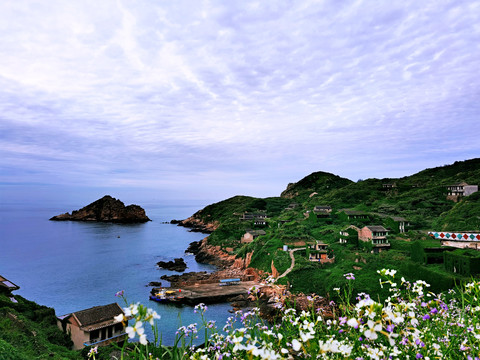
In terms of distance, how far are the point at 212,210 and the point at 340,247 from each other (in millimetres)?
90170

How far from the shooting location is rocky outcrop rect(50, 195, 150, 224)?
481 ft

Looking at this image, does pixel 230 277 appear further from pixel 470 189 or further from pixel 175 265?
pixel 470 189

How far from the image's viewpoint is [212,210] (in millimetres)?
126000

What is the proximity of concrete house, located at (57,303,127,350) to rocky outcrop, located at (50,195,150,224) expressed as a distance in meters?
133

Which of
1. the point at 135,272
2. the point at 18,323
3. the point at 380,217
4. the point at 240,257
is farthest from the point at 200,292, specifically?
the point at 380,217

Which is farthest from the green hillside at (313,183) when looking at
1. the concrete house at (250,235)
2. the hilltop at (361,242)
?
the concrete house at (250,235)

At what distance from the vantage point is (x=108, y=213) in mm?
147125

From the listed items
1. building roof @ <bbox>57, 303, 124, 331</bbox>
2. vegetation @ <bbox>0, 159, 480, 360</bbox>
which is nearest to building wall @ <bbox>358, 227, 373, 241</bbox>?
vegetation @ <bbox>0, 159, 480, 360</bbox>

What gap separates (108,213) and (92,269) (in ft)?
331

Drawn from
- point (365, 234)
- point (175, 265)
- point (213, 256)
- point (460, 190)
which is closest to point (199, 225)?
point (213, 256)

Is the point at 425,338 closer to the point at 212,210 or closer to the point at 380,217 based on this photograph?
the point at 380,217

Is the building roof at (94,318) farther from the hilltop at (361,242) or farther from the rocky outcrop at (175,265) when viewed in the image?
the rocky outcrop at (175,265)

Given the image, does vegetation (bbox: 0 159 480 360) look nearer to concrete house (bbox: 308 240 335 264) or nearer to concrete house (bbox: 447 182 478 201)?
concrete house (bbox: 308 240 335 264)

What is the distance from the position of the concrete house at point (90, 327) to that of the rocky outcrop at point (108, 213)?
133 metres
